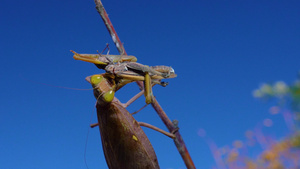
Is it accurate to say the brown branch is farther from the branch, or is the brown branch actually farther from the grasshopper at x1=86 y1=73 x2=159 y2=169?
the grasshopper at x1=86 y1=73 x2=159 y2=169

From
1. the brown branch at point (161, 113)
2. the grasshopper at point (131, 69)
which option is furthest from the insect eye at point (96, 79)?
the brown branch at point (161, 113)

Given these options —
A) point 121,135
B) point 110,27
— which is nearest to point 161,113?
point 121,135

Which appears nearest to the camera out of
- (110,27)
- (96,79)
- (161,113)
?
(96,79)

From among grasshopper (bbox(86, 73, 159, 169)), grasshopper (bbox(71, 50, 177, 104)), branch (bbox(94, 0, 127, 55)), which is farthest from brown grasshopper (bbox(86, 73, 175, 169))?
branch (bbox(94, 0, 127, 55))

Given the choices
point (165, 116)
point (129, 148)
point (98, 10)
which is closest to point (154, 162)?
point (129, 148)

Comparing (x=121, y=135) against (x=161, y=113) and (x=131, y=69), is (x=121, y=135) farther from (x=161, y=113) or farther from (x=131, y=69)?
(x=131, y=69)

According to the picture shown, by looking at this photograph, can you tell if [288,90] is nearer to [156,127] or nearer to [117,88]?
[117,88]
